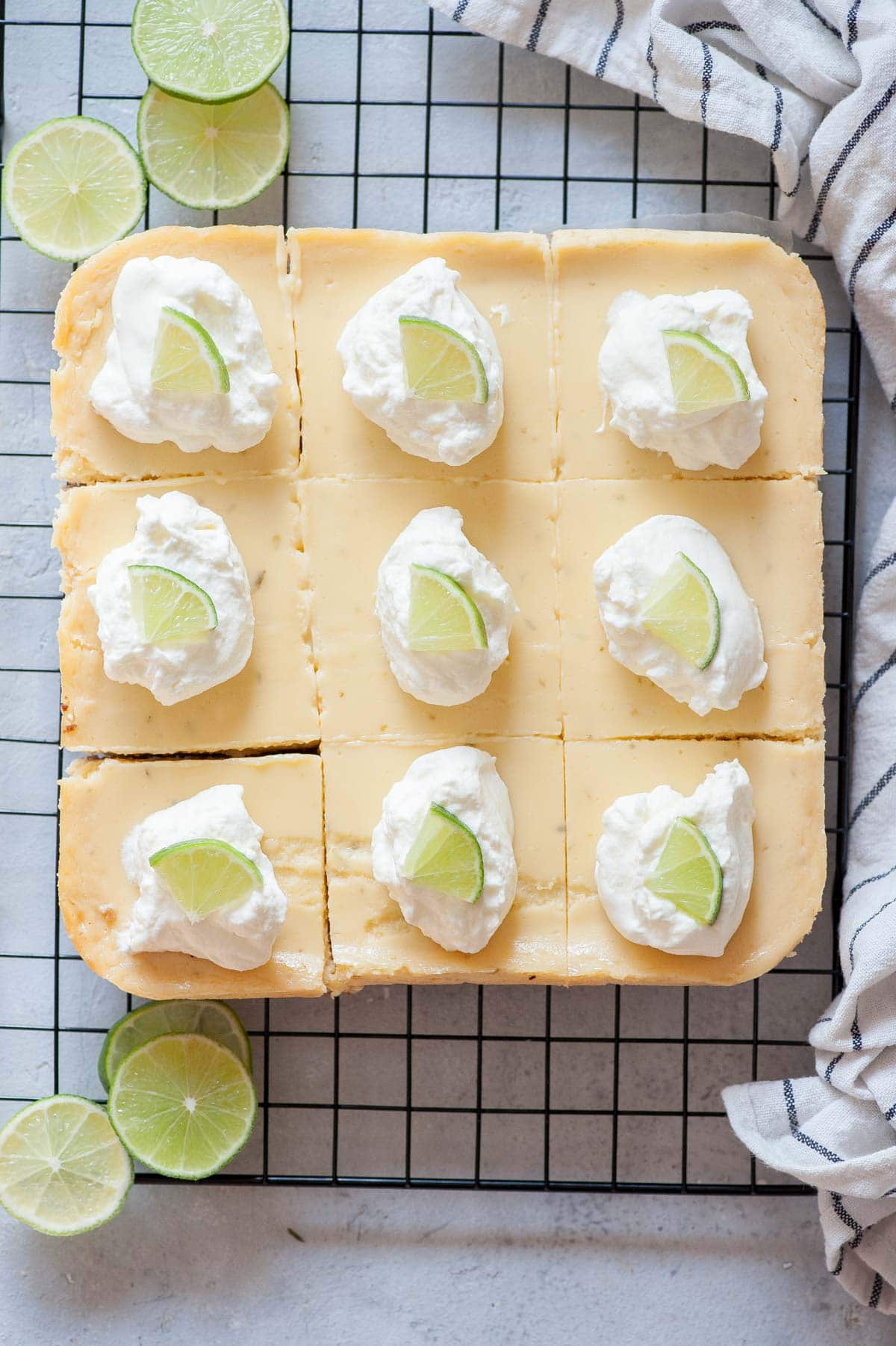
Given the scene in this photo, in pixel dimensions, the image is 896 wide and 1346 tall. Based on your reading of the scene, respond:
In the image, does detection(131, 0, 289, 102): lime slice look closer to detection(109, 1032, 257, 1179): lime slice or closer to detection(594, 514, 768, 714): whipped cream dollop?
detection(594, 514, 768, 714): whipped cream dollop

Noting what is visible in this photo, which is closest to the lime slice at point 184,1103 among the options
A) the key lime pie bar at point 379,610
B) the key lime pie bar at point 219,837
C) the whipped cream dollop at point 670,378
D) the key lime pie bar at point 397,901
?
the key lime pie bar at point 219,837


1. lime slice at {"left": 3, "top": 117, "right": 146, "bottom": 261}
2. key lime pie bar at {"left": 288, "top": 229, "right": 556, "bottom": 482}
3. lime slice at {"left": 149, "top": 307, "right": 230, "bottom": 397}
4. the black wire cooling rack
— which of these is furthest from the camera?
the black wire cooling rack

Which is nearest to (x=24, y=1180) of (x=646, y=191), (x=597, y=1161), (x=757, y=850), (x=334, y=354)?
(x=597, y=1161)

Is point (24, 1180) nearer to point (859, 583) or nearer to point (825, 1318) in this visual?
point (825, 1318)

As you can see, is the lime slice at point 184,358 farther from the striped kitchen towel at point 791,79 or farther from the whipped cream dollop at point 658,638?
the striped kitchen towel at point 791,79

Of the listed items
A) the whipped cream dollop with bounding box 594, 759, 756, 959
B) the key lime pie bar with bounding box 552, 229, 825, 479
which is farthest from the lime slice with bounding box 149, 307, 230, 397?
the whipped cream dollop with bounding box 594, 759, 756, 959
